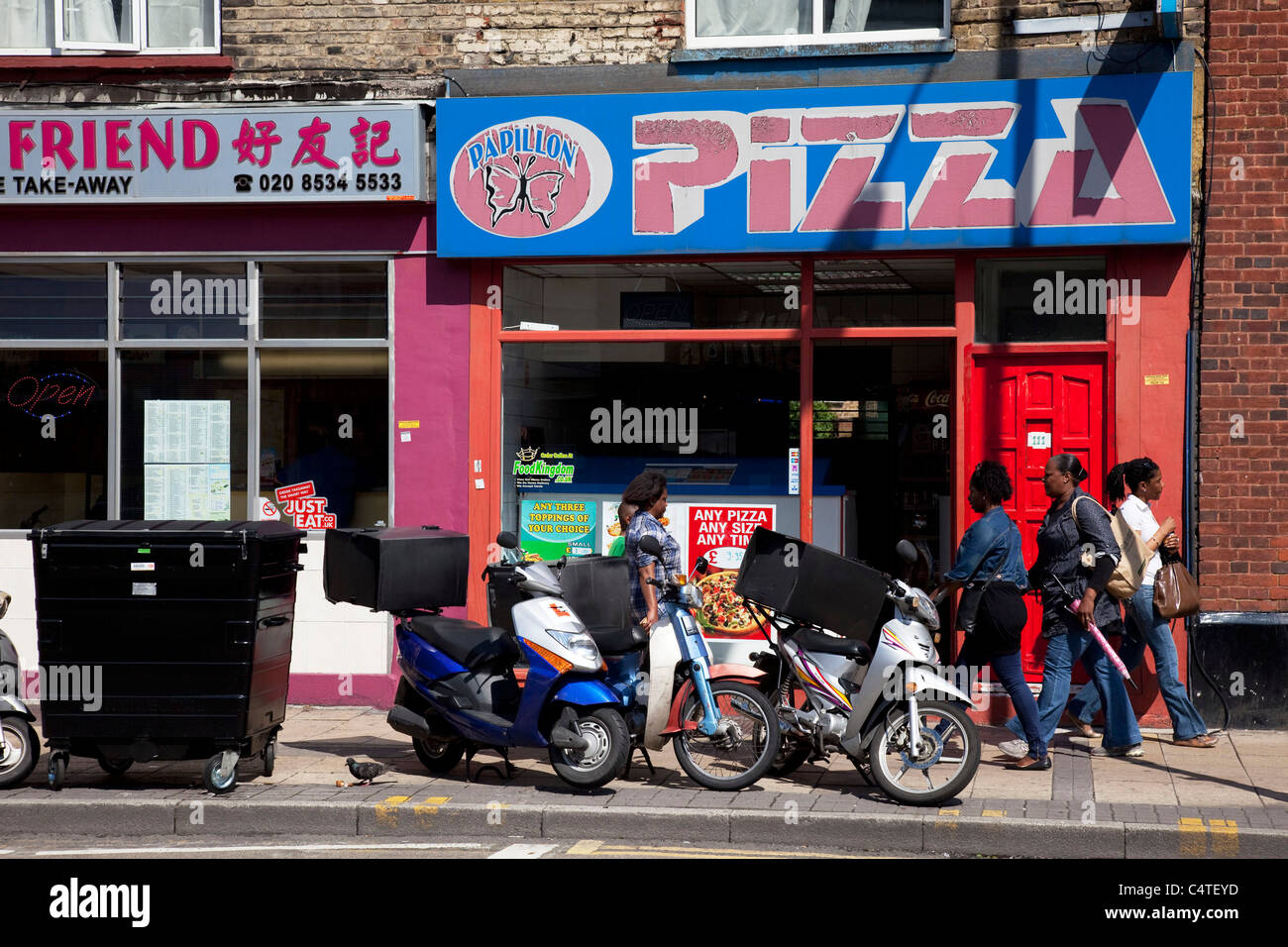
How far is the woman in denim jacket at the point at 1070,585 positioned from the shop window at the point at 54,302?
7.19 metres

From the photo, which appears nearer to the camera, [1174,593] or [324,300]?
[1174,593]

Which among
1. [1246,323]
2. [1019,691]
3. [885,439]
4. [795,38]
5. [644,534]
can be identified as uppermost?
[795,38]

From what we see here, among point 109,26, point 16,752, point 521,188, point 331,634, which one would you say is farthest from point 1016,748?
point 109,26

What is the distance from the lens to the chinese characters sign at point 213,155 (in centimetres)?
1023

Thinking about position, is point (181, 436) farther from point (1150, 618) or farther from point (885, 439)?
point (1150, 618)

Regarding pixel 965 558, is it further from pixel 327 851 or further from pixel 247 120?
pixel 247 120

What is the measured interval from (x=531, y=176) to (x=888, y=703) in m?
4.95

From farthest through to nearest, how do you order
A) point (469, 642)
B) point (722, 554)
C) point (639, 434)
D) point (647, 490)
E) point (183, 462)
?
point (183, 462) < point (639, 434) < point (722, 554) < point (647, 490) < point (469, 642)

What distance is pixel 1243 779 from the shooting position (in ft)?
25.5

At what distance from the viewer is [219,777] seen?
7.30m

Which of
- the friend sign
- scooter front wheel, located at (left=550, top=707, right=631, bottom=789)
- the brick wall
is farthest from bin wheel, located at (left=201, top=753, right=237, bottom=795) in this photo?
the brick wall

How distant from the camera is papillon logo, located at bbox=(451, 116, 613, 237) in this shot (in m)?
10.1

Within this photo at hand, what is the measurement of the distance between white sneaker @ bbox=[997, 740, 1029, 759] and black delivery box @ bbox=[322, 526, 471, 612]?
129 inches

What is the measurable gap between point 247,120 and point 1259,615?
26.4ft
